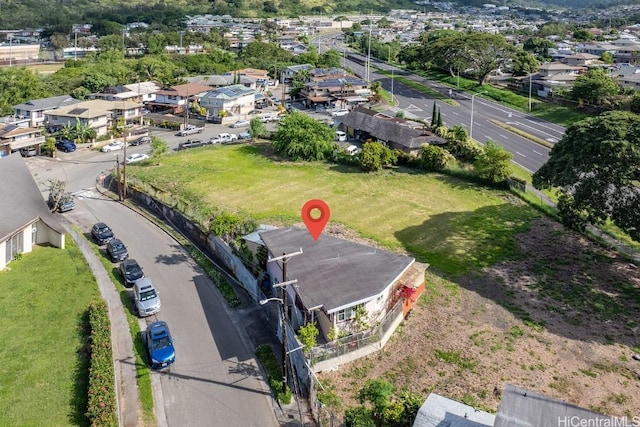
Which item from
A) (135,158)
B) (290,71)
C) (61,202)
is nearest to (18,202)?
(61,202)

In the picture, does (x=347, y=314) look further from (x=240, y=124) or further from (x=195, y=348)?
(x=240, y=124)

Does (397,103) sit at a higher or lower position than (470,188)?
higher

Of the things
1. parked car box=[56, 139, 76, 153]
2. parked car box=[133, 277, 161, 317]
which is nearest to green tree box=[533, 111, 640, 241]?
parked car box=[133, 277, 161, 317]

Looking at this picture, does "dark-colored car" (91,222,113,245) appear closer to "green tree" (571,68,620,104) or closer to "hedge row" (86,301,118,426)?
"hedge row" (86,301,118,426)

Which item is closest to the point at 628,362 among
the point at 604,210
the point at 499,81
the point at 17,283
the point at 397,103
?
the point at 604,210

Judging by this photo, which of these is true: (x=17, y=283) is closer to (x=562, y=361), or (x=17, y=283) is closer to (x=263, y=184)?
(x=263, y=184)

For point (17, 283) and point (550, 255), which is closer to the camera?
point (17, 283)
